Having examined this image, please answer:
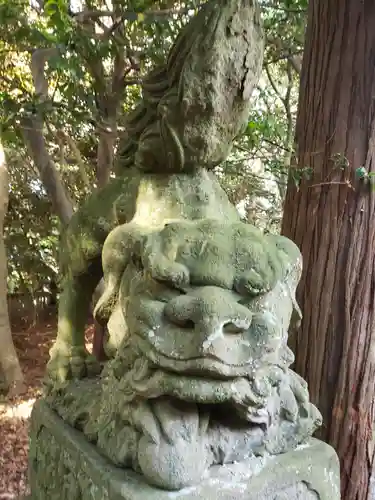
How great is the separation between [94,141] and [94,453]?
240 centimetres

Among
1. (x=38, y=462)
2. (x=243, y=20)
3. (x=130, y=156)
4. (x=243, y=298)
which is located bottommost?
(x=38, y=462)

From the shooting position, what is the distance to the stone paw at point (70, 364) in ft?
4.58

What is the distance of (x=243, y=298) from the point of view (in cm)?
97

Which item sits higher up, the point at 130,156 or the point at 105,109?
the point at 105,109

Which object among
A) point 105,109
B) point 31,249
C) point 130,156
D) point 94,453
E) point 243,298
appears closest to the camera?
point 243,298

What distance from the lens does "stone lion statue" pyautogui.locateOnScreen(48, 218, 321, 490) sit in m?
0.91

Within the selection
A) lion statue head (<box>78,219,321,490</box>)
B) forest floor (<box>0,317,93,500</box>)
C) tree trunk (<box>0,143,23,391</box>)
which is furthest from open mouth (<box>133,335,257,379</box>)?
tree trunk (<box>0,143,23,391</box>)

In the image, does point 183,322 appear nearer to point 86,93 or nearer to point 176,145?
point 176,145

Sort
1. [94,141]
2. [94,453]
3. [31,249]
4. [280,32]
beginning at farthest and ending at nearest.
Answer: [31,249] → [94,141] → [280,32] → [94,453]

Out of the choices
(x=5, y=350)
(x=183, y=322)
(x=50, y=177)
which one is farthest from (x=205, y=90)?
(x=5, y=350)

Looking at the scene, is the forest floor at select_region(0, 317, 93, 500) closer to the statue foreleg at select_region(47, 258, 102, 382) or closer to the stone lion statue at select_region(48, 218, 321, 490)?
the statue foreleg at select_region(47, 258, 102, 382)

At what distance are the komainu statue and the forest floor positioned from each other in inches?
37.5

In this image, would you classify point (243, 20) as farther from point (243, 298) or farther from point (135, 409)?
point (135, 409)

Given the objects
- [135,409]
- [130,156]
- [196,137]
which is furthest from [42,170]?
[135,409]
